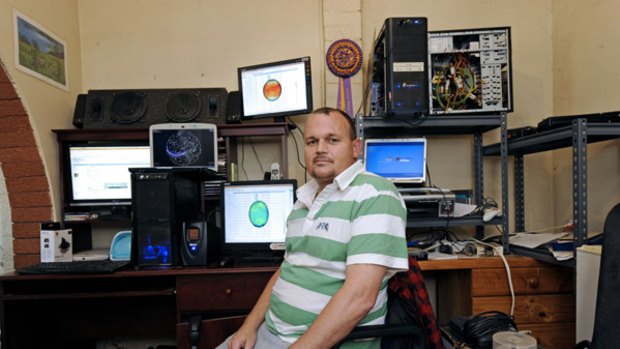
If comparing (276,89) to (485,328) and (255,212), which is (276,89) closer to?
(255,212)

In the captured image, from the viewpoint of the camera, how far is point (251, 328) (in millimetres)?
1163

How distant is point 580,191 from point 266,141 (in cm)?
170

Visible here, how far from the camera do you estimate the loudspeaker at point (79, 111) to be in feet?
6.47

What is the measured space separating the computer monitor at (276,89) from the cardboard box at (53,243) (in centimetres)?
117

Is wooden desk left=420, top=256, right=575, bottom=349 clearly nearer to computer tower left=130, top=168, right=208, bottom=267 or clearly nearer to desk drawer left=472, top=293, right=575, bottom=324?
desk drawer left=472, top=293, right=575, bottom=324

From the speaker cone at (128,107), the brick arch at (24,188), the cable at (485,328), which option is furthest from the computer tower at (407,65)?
the brick arch at (24,188)

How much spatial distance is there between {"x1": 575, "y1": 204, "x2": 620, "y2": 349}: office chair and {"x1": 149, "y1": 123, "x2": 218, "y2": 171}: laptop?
66.4 inches

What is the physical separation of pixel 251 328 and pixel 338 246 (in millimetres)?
480

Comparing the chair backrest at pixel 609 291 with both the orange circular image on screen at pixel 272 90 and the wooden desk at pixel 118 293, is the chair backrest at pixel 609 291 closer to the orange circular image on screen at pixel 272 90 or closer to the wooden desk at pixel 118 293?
the wooden desk at pixel 118 293

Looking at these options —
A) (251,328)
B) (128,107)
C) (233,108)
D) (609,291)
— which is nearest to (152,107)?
(128,107)

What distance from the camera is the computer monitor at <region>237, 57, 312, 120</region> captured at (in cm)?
Answer: 188

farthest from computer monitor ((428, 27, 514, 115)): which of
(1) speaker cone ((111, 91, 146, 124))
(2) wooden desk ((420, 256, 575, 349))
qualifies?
(1) speaker cone ((111, 91, 146, 124))

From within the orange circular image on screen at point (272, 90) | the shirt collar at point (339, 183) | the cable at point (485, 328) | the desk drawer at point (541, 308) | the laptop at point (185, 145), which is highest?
the orange circular image on screen at point (272, 90)

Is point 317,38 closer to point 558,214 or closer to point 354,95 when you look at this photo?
point 354,95
